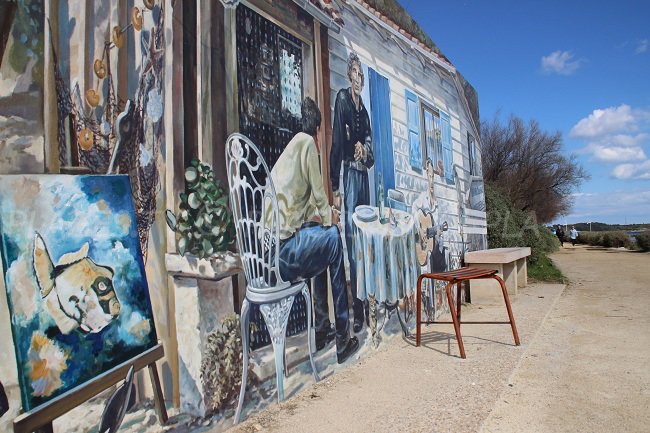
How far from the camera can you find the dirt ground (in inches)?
147

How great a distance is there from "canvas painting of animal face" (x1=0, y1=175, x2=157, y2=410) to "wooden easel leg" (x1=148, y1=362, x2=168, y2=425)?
0.16 m

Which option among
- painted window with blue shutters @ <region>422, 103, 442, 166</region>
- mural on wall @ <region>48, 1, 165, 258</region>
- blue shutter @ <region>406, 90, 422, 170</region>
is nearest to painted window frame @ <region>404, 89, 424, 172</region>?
blue shutter @ <region>406, 90, 422, 170</region>

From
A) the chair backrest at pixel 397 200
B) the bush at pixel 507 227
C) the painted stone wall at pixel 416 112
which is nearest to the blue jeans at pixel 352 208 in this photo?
the painted stone wall at pixel 416 112

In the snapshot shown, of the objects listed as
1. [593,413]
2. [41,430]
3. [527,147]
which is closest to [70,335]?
[41,430]

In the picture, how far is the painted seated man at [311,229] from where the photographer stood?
419 centimetres

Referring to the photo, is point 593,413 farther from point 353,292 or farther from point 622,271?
point 622,271

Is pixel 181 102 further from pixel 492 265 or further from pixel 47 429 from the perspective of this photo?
pixel 492 265

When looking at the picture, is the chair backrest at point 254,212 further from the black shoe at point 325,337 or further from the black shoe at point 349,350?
the black shoe at point 349,350

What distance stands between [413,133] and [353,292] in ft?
9.68

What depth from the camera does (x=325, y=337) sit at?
4.72 meters

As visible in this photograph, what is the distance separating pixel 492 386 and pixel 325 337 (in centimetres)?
159

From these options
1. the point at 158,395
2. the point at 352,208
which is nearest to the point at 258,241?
the point at 158,395

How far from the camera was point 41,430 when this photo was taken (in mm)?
2227

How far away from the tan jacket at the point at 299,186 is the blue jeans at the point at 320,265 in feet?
0.36
